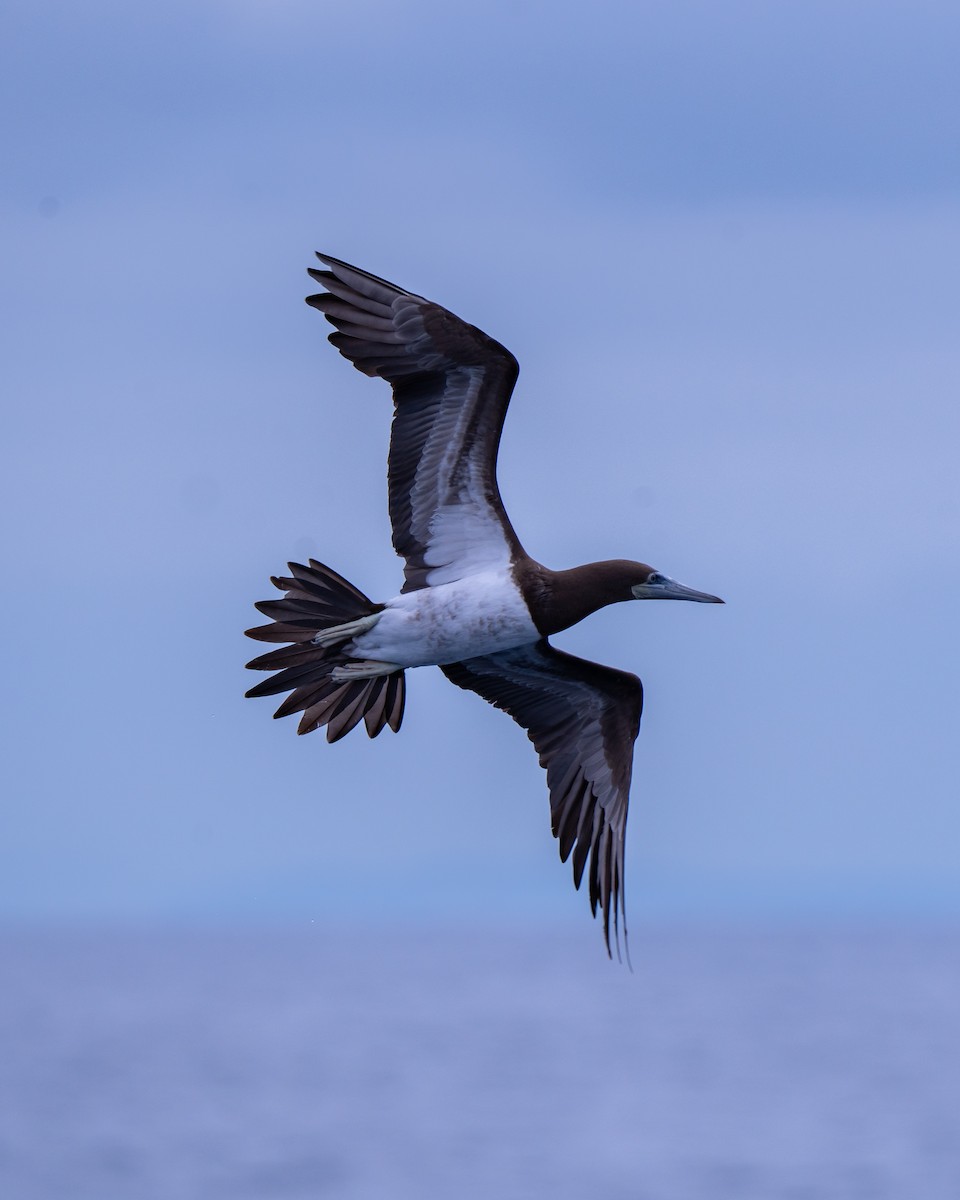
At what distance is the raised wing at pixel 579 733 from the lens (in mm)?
16625

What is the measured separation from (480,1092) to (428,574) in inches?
2608

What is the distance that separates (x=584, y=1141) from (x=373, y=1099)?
1126 cm

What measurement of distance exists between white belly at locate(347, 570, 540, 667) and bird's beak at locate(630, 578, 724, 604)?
2.73 feet

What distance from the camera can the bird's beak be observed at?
1617 centimetres

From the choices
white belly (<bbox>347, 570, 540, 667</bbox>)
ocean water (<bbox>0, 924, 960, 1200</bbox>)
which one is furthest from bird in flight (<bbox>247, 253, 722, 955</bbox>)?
ocean water (<bbox>0, 924, 960, 1200</bbox>)

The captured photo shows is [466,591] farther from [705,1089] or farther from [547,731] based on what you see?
[705,1089]

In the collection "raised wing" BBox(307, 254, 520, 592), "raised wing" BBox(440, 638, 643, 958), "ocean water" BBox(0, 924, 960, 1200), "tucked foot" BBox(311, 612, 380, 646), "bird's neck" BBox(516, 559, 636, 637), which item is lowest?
"ocean water" BBox(0, 924, 960, 1200)

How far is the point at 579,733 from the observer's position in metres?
16.9

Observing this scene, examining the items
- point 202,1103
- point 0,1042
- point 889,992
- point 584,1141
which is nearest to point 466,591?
point 584,1141

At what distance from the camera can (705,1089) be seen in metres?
80.6

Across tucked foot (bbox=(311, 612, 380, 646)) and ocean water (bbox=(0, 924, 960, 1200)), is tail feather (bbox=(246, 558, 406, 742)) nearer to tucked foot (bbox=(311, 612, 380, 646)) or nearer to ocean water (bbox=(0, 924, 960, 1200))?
tucked foot (bbox=(311, 612, 380, 646))

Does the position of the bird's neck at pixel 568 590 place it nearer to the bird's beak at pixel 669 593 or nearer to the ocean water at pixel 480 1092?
the bird's beak at pixel 669 593

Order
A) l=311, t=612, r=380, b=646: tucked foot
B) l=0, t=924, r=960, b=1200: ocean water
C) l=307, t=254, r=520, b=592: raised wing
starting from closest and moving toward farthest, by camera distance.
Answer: l=307, t=254, r=520, b=592: raised wing, l=311, t=612, r=380, b=646: tucked foot, l=0, t=924, r=960, b=1200: ocean water

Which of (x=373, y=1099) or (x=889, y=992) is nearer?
(x=373, y=1099)
